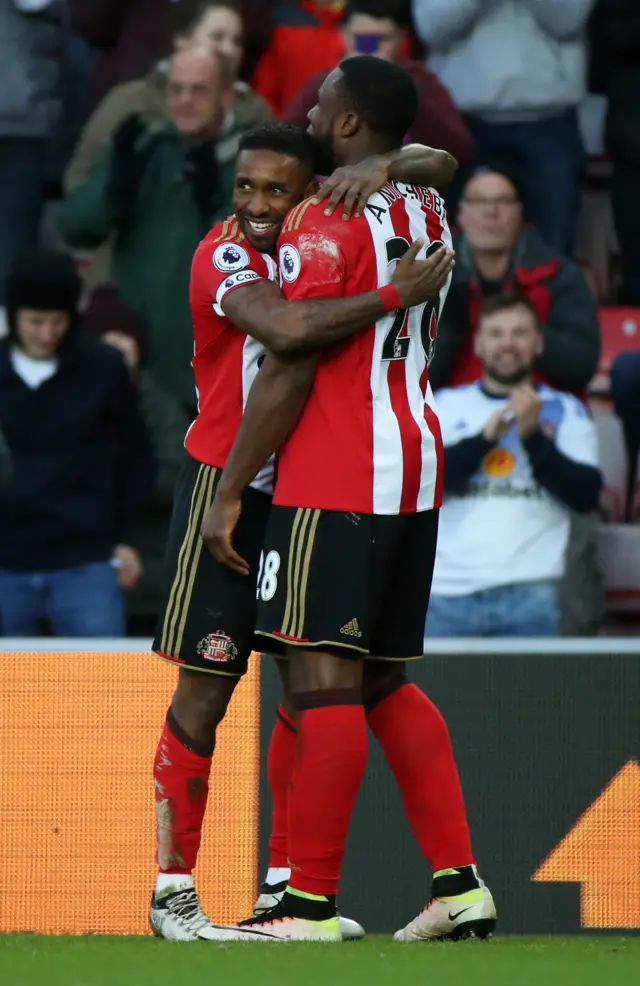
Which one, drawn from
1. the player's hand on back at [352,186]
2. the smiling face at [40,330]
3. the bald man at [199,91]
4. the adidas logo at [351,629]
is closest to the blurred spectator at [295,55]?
the bald man at [199,91]

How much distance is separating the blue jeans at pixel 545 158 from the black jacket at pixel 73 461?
1678mm

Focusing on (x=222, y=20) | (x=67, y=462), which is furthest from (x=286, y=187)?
(x=222, y=20)

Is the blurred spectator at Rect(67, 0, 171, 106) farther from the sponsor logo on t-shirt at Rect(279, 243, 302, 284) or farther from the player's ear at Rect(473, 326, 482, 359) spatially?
the sponsor logo on t-shirt at Rect(279, 243, 302, 284)

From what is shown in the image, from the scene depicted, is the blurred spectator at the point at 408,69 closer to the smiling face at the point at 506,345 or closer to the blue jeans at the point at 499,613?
the smiling face at the point at 506,345

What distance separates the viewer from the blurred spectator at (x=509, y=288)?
6316mm

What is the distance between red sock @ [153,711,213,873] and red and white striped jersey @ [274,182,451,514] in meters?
0.61

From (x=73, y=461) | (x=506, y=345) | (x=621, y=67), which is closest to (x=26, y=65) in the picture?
(x=73, y=461)

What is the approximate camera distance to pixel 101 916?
14.3 feet

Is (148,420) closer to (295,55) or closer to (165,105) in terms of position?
(165,105)

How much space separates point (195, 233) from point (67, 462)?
1.02m

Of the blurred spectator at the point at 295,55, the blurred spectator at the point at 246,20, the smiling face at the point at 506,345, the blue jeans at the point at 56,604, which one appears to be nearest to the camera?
the blue jeans at the point at 56,604

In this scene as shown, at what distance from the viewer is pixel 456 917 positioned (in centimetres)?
370

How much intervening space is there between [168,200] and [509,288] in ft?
4.19

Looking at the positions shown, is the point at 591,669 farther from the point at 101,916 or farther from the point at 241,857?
the point at 101,916
